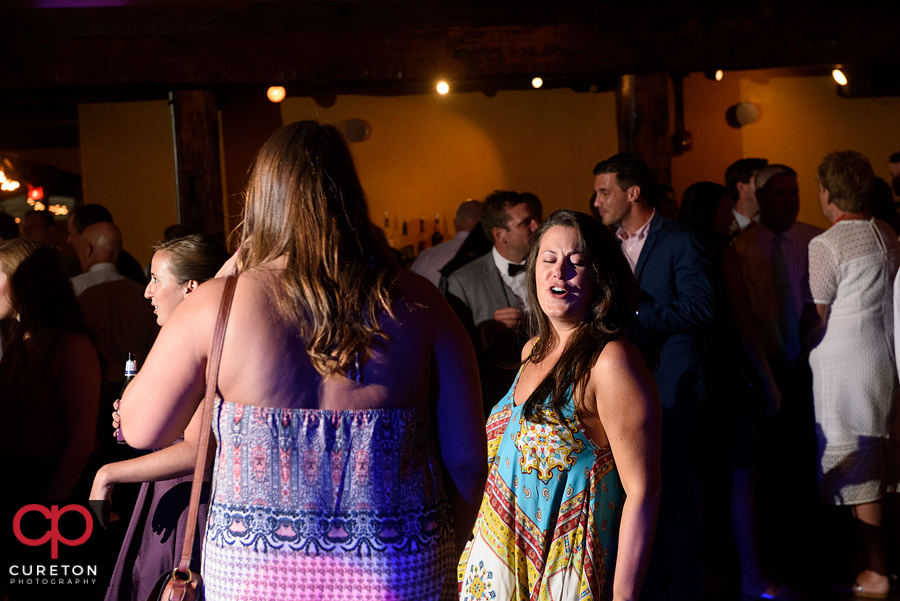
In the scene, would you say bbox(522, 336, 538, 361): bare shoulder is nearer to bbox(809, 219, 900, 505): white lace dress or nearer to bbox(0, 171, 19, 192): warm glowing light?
bbox(809, 219, 900, 505): white lace dress

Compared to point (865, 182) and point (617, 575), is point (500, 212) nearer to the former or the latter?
point (865, 182)

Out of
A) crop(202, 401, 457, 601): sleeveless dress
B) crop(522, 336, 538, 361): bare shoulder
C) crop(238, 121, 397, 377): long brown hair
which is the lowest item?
crop(202, 401, 457, 601): sleeveless dress

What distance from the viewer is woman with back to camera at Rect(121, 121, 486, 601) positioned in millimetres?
1243

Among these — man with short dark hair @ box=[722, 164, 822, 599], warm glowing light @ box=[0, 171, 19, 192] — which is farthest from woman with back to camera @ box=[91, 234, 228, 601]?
warm glowing light @ box=[0, 171, 19, 192]

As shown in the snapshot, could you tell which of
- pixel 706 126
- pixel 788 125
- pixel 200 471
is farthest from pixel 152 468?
pixel 788 125

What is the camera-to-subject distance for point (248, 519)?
1256 mm

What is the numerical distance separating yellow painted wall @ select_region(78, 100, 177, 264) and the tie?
4.72 meters

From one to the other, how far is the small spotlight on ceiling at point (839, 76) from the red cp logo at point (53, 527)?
6.56 metres

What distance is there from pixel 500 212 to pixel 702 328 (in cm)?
121

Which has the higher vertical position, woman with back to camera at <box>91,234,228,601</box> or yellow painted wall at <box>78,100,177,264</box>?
yellow painted wall at <box>78,100,177,264</box>

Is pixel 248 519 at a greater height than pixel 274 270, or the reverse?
pixel 274 270

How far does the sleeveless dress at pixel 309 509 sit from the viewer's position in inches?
49.2

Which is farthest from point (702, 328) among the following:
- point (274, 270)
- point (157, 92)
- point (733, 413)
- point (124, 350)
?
point (157, 92)

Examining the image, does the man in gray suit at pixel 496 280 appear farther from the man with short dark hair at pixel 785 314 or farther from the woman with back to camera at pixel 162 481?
the woman with back to camera at pixel 162 481
